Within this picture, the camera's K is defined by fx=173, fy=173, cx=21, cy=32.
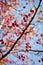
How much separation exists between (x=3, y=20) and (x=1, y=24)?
353 mm

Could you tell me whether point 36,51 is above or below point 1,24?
below

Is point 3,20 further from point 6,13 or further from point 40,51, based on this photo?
point 40,51

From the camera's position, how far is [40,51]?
255 inches

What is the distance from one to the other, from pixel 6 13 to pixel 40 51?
3.27 m

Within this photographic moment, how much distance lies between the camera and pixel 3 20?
8305 mm

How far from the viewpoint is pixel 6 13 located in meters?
8.87

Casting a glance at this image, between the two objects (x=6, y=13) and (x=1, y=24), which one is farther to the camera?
(x=6, y=13)

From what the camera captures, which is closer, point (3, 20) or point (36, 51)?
point (36, 51)

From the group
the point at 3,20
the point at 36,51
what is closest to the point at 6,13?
the point at 3,20

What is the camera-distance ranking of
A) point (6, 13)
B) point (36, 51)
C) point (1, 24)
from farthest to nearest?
point (6, 13)
point (1, 24)
point (36, 51)

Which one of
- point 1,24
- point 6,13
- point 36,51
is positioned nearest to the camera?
point 36,51

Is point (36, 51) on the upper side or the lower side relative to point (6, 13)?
lower

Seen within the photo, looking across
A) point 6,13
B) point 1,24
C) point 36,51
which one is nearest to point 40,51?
point 36,51

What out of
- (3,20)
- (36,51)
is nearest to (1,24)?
(3,20)
